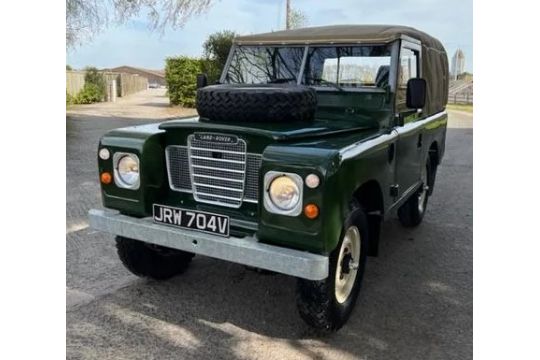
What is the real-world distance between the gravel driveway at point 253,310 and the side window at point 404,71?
1476 millimetres

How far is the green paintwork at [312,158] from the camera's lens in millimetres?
2824

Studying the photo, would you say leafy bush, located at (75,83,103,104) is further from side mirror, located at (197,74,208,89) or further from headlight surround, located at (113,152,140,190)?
headlight surround, located at (113,152,140,190)

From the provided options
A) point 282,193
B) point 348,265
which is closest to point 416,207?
point 348,265

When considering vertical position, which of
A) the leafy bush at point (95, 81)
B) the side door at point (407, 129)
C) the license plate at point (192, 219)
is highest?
the leafy bush at point (95, 81)

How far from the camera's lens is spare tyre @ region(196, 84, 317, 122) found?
3441mm

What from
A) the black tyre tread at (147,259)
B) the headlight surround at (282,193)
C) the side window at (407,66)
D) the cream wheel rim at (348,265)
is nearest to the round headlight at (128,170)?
the black tyre tread at (147,259)

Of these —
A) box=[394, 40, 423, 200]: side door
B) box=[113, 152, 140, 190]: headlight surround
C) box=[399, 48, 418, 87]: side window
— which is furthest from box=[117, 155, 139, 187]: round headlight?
box=[399, 48, 418, 87]: side window

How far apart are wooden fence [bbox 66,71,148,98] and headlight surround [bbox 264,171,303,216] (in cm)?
2011

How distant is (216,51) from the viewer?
71.8ft

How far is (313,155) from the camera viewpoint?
281 centimetres

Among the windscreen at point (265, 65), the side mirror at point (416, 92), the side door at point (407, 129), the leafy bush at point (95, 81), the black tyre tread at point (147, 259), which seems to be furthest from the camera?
the leafy bush at point (95, 81)

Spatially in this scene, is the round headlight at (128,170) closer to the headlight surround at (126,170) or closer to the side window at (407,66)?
the headlight surround at (126,170)

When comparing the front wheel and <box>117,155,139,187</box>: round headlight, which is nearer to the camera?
the front wheel

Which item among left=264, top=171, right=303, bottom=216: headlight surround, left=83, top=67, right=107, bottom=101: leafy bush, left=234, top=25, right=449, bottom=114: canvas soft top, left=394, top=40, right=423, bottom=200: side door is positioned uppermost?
left=83, top=67, right=107, bottom=101: leafy bush
